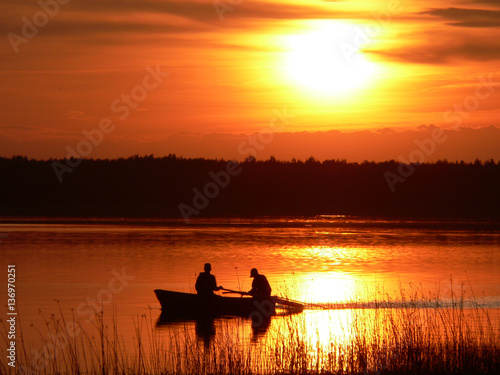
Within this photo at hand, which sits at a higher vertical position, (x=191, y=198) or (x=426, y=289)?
(x=191, y=198)

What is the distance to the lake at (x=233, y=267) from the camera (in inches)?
955

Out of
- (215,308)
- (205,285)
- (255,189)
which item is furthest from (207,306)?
(255,189)

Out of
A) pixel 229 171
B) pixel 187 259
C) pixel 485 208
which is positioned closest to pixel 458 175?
pixel 485 208

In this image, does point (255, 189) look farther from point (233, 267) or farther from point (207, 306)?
point (207, 306)

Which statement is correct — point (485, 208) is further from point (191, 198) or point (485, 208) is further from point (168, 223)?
point (168, 223)

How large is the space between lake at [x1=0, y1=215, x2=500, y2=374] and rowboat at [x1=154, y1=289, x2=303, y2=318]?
1.71ft

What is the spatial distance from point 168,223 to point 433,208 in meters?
42.0

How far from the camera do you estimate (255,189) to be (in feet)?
369

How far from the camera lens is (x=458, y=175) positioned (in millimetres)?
111062

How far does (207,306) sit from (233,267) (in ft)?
44.6

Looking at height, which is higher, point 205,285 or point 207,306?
point 205,285

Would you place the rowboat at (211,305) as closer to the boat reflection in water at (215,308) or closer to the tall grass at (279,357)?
the boat reflection in water at (215,308)

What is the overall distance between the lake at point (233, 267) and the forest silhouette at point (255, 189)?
35.9 m

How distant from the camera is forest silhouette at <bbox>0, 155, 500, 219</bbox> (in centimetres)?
10488
